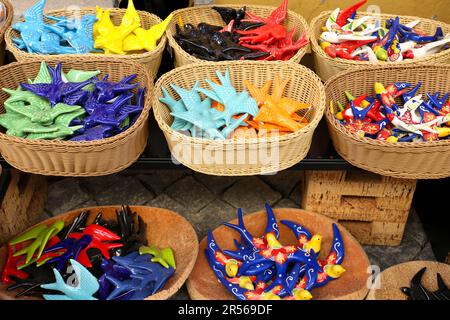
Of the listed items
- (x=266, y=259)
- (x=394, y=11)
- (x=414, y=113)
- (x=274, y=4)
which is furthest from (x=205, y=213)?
(x=394, y=11)

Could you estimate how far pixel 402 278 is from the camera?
5.95 feet

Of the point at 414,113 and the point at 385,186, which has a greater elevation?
the point at 414,113

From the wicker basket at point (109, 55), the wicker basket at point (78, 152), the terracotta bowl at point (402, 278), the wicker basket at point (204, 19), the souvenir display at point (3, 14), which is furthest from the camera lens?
the souvenir display at point (3, 14)

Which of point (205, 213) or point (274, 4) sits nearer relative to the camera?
point (205, 213)

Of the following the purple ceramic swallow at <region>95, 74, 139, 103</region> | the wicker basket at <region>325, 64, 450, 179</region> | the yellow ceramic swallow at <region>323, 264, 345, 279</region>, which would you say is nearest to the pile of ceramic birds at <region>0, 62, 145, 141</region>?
the purple ceramic swallow at <region>95, 74, 139, 103</region>

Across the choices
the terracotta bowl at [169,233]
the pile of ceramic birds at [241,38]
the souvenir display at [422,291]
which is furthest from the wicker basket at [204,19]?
the souvenir display at [422,291]

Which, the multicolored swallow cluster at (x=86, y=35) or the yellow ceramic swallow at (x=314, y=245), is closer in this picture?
the yellow ceramic swallow at (x=314, y=245)

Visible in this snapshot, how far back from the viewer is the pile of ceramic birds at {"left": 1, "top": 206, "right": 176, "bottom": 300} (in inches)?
64.9

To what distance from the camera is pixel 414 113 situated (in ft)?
6.29

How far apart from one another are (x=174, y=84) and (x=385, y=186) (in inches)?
36.9

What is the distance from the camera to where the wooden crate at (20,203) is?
2.00 meters

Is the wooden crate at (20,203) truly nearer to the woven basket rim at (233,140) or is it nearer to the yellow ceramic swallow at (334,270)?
the woven basket rim at (233,140)

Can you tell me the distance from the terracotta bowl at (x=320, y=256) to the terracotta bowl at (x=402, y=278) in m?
0.08

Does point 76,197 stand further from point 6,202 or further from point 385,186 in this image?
point 385,186
